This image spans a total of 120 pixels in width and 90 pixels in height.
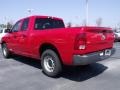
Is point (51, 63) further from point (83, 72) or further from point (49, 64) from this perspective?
point (83, 72)

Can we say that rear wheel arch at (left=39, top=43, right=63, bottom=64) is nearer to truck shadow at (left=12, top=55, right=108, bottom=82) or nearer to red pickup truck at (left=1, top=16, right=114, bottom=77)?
red pickup truck at (left=1, top=16, right=114, bottom=77)

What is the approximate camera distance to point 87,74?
20.6 feet

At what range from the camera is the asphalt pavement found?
5043mm

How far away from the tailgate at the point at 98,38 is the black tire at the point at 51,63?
106cm

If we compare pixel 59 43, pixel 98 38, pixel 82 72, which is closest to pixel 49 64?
pixel 59 43

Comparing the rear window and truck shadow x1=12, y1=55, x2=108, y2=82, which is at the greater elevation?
the rear window

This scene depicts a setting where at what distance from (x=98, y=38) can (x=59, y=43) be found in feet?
3.53

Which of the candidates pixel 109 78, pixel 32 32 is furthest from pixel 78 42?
pixel 32 32

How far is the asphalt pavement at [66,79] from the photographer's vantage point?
5.04m

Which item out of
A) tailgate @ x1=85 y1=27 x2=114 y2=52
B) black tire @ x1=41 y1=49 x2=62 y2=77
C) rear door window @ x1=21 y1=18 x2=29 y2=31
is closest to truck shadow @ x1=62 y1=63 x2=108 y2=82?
black tire @ x1=41 y1=49 x2=62 y2=77

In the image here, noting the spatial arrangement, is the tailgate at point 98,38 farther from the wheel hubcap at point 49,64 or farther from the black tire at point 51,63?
the wheel hubcap at point 49,64

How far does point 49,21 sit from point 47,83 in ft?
9.24


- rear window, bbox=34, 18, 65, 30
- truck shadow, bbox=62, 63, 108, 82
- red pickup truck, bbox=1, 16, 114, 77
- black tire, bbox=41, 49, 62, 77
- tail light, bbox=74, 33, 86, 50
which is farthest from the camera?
rear window, bbox=34, 18, 65, 30

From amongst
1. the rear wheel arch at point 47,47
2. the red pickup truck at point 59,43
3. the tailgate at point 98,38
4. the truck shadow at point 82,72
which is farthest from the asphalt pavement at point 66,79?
the tailgate at point 98,38
